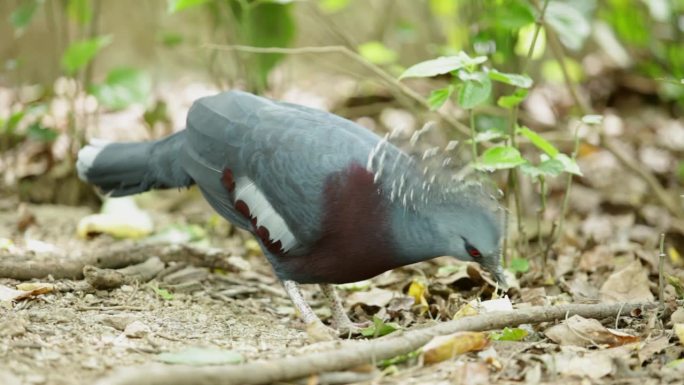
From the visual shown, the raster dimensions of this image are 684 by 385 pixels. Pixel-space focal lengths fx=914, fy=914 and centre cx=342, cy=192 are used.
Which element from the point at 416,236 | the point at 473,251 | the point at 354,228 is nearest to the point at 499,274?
the point at 473,251

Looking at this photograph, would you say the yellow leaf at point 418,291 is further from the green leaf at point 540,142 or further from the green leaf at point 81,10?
the green leaf at point 81,10

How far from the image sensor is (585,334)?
11.2 feet

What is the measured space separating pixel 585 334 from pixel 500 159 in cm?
87

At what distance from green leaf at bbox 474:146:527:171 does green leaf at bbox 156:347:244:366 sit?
4.65 ft

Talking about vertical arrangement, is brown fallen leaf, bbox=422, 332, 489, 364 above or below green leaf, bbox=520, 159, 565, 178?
below

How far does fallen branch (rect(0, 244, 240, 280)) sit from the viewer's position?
4.11 metres

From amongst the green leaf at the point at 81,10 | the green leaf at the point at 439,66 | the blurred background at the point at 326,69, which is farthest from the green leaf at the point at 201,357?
the green leaf at the point at 81,10

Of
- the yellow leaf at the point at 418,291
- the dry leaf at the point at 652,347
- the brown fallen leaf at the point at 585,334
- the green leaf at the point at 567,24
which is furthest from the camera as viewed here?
the green leaf at the point at 567,24

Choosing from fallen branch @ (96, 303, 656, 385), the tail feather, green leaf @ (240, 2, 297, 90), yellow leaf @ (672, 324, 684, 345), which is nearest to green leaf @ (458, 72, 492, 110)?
fallen branch @ (96, 303, 656, 385)

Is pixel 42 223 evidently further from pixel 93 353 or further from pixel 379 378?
pixel 379 378

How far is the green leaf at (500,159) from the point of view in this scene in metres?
3.84

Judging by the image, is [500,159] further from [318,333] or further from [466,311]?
[318,333]

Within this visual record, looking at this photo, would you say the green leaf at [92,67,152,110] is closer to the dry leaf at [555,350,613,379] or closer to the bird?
the bird

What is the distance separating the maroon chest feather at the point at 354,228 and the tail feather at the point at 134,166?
103 centimetres
